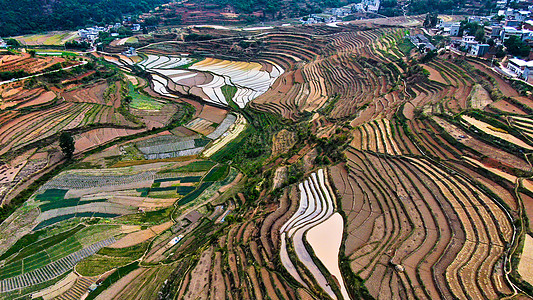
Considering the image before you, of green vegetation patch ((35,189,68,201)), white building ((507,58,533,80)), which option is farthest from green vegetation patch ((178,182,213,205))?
white building ((507,58,533,80))

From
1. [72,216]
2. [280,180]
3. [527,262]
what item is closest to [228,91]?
[280,180]

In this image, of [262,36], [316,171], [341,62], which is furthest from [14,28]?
[316,171]

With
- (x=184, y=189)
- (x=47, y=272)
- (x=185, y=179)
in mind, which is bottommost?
(x=184, y=189)

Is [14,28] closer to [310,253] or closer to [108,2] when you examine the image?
[108,2]

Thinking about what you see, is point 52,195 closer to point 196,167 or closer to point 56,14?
point 196,167

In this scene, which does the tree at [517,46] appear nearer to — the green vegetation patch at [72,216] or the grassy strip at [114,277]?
the grassy strip at [114,277]

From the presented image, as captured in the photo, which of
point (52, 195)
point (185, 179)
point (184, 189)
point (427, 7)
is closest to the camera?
point (52, 195)

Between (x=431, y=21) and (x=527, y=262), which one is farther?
(x=431, y=21)

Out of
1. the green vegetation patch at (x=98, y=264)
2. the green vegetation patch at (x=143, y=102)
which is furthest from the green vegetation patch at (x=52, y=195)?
the green vegetation patch at (x=143, y=102)
